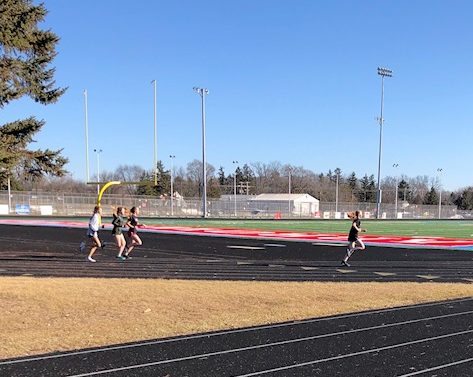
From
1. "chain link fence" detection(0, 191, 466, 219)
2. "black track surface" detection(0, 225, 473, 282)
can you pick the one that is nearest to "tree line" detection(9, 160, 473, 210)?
"chain link fence" detection(0, 191, 466, 219)

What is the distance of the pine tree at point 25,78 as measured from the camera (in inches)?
405

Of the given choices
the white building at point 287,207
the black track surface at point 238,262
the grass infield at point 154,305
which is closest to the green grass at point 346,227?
the black track surface at point 238,262

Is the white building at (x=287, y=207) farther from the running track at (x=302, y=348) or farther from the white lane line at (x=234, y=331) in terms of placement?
the white lane line at (x=234, y=331)

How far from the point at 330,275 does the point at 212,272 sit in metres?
3.06

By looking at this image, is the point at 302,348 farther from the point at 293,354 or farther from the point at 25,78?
the point at 25,78

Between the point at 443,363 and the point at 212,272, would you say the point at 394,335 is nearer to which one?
the point at 443,363

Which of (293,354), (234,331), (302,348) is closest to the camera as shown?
(293,354)

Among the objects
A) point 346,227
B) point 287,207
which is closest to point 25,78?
point 346,227

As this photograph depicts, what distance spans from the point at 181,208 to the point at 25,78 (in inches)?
2085

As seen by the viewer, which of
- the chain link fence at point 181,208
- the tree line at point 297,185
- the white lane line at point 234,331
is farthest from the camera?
the tree line at point 297,185

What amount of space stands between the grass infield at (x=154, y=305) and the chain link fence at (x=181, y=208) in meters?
48.1

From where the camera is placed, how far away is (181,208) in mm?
63594

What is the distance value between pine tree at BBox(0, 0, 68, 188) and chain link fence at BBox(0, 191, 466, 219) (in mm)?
46026

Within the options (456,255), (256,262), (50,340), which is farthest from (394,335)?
(456,255)
